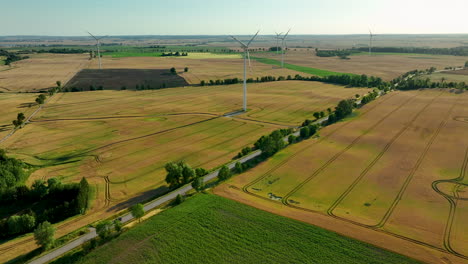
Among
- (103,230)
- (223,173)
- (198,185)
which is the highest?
(223,173)

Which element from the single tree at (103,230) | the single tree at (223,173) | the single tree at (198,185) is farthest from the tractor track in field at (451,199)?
the single tree at (103,230)

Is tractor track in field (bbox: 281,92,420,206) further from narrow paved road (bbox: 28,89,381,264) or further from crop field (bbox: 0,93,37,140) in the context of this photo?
crop field (bbox: 0,93,37,140)

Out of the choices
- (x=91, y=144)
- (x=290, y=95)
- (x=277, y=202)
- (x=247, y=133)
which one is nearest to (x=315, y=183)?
(x=277, y=202)

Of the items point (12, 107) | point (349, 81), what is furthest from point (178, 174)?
point (349, 81)

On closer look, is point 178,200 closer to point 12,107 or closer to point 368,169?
point 368,169

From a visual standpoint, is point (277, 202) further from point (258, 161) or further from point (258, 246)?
point (258, 161)

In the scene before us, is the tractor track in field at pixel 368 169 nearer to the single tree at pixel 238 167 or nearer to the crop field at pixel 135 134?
the single tree at pixel 238 167
